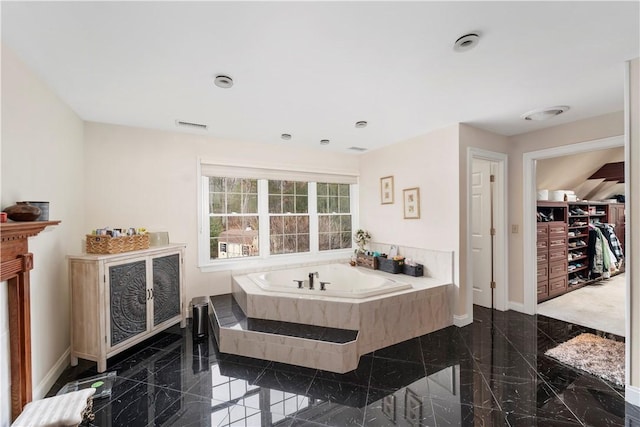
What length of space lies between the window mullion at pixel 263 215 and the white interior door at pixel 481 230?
111 inches

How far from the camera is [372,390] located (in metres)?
2.08

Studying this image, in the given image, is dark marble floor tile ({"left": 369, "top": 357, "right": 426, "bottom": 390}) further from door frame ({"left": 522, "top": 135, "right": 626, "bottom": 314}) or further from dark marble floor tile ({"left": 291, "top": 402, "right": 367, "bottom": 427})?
door frame ({"left": 522, "top": 135, "right": 626, "bottom": 314})

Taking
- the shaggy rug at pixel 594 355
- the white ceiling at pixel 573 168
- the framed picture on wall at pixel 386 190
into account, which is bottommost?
the shaggy rug at pixel 594 355

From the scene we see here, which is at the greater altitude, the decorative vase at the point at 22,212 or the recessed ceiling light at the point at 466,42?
the recessed ceiling light at the point at 466,42

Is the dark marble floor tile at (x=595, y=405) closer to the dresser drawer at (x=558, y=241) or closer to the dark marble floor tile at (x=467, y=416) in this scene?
the dark marble floor tile at (x=467, y=416)

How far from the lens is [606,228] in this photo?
519cm

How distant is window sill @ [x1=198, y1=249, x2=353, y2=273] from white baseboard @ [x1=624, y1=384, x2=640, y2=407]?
3220 millimetres

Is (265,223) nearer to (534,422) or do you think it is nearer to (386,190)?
(386,190)

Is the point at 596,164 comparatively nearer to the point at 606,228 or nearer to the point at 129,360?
the point at 606,228

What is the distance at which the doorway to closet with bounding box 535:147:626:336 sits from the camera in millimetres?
3680

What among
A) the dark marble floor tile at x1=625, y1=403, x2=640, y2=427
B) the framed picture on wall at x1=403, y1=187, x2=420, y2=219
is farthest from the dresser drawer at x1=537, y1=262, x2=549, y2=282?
the dark marble floor tile at x1=625, y1=403, x2=640, y2=427

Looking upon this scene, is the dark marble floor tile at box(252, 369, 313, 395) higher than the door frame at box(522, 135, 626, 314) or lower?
lower

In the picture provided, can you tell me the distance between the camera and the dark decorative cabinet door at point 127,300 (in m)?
2.42

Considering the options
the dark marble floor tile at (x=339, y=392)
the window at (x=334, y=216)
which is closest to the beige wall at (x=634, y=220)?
the dark marble floor tile at (x=339, y=392)
